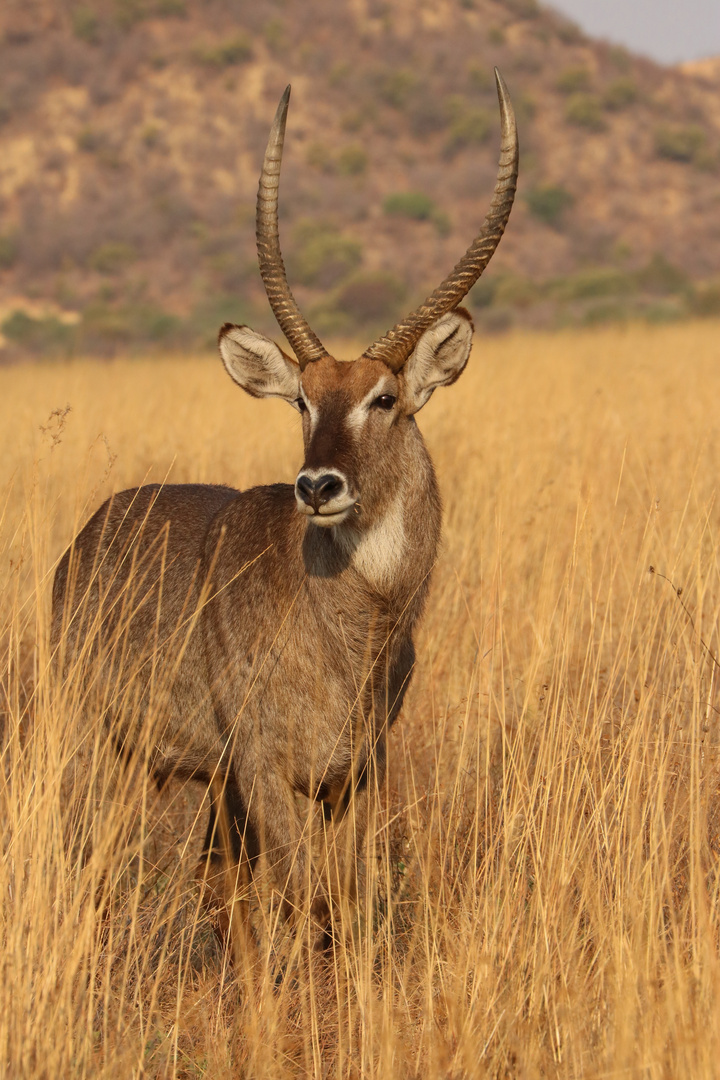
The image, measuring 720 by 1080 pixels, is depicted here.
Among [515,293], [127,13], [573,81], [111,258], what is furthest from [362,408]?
[573,81]

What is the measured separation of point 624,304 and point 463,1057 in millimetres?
24525

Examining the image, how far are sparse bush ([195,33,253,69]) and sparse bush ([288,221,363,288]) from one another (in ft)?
46.9

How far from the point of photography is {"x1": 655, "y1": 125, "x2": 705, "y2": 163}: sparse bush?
47969mm

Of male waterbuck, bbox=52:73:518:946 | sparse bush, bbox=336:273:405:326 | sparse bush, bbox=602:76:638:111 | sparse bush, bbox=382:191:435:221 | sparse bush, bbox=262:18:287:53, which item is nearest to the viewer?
male waterbuck, bbox=52:73:518:946

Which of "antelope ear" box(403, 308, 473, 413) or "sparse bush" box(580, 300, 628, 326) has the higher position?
"sparse bush" box(580, 300, 628, 326)

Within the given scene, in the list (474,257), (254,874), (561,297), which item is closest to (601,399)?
(474,257)

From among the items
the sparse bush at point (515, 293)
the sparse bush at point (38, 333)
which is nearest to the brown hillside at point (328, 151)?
the sparse bush at point (515, 293)

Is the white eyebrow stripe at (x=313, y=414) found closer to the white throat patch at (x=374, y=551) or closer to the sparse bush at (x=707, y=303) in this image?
the white throat patch at (x=374, y=551)

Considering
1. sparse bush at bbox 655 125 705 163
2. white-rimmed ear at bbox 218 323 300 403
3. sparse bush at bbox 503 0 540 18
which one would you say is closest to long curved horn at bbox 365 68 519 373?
white-rimmed ear at bbox 218 323 300 403

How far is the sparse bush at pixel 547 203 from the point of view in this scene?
4241 cm

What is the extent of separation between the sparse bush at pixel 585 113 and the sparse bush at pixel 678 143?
2557mm

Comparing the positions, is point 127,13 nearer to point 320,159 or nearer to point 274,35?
point 274,35

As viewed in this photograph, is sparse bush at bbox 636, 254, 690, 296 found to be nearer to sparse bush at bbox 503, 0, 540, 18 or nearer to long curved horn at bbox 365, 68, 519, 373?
sparse bush at bbox 503, 0, 540, 18

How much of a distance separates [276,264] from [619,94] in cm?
5096
